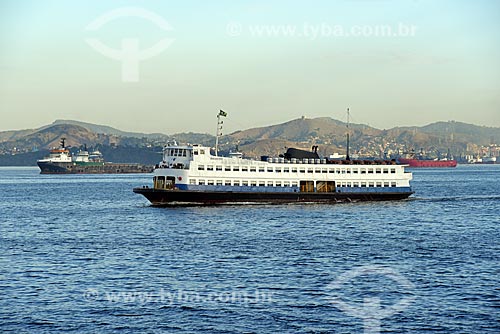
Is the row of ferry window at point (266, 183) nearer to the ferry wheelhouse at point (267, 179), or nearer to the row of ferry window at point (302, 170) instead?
the ferry wheelhouse at point (267, 179)

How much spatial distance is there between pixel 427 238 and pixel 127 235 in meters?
25.2

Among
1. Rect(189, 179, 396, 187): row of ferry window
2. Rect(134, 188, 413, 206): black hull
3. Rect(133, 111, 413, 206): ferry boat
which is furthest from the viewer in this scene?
Rect(189, 179, 396, 187): row of ferry window

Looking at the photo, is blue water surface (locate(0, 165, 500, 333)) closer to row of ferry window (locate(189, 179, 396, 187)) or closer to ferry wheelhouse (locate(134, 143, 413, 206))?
ferry wheelhouse (locate(134, 143, 413, 206))

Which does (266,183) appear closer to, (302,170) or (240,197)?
(240,197)

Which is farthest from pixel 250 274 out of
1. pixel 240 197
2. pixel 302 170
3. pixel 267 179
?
pixel 302 170

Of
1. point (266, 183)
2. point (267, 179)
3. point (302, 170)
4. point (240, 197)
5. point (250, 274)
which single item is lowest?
point (250, 274)

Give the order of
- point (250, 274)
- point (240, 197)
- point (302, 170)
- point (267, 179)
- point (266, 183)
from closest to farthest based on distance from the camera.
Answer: point (250, 274) → point (240, 197) → point (267, 179) → point (266, 183) → point (302, 170)

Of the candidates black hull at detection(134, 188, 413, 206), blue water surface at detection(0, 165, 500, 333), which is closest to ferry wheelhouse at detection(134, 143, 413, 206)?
black hull at detection(134, 188, 413, 206)

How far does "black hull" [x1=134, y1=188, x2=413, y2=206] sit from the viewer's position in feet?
288

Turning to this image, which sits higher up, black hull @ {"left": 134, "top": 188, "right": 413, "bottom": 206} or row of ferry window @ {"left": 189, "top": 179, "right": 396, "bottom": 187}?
row of ferry window @ {"left": 189, "top": 179, "right": 396, "bottom": 187}

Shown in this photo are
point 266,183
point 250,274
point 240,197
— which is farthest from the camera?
point 266,183

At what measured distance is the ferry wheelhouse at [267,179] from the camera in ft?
289

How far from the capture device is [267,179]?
9231 cm

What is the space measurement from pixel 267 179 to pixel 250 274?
4894 cm
